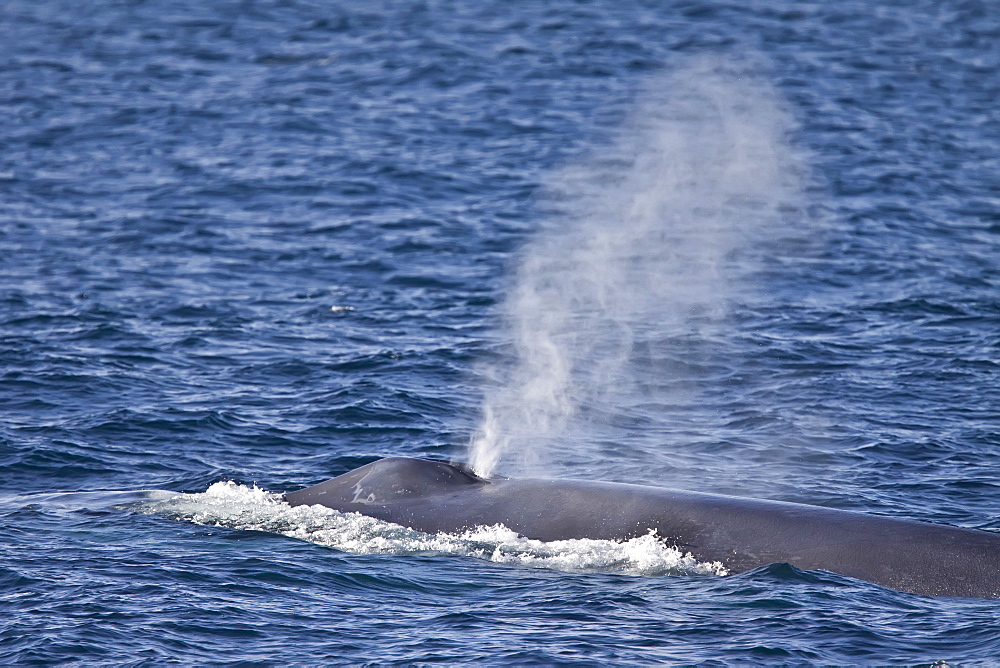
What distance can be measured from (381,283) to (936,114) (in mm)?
22902

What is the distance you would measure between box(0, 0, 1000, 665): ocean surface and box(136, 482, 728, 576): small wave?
0.19 feet

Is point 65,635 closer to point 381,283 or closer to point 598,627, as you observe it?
point 598,627

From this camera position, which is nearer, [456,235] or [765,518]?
[765,518]

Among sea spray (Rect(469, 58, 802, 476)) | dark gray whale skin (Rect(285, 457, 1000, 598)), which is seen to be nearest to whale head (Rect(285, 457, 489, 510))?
dark gray whale skin (Rect(285, 457, 1000, 598))

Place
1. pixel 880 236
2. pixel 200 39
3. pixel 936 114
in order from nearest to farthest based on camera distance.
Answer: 1. pixel 880 236
2. pixel 936 114
3. pixel 200 39

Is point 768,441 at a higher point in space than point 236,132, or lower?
lower

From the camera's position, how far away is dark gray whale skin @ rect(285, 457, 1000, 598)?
14.7 meters

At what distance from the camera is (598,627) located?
13945mm

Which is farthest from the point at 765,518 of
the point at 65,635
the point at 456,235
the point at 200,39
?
the point at 200,39

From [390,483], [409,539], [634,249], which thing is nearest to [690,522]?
[409,539]

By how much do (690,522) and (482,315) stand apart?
1348cm

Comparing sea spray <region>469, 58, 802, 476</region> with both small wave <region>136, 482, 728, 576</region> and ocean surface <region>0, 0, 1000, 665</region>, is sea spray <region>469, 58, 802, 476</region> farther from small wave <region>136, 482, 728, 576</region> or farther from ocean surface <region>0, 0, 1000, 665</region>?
small wave <region>136, 482, 728, 576</region>

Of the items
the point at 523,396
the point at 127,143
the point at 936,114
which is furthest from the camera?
the point at 936,114

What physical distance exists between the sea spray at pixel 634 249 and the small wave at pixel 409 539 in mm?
3152
